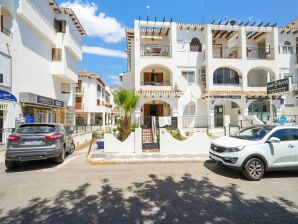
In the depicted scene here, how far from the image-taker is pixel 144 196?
199 inches

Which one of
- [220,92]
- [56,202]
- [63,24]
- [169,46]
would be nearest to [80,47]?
[63,24]

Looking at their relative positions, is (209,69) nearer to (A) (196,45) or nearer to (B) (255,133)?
(A) (196,45)

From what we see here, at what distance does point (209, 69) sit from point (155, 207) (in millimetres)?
18388

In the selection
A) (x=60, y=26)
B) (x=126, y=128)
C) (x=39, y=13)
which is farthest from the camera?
(x=60, y=26)

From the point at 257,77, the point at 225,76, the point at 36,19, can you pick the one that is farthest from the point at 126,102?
the point at 257,77

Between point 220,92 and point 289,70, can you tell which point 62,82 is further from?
point 289,70

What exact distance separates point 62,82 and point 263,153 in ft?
77.9

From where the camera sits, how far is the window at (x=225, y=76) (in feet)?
70.9

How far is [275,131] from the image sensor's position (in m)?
Result: 6.79

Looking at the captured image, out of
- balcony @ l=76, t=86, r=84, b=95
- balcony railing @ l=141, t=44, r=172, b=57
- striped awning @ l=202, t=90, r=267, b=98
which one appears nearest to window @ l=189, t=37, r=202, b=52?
balcony railing @ l=141, t=44, r=172, b=57

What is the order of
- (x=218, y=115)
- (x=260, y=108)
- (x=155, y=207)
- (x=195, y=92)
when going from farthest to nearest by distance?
(x=218, y=115)
(x=260, y=108)
(x=195, y=92)
(x=155, y=207)

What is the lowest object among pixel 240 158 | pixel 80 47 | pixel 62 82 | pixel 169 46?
pixel 240 158

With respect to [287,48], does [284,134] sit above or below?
below

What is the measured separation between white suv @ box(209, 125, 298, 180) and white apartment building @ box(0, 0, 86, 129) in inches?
563
